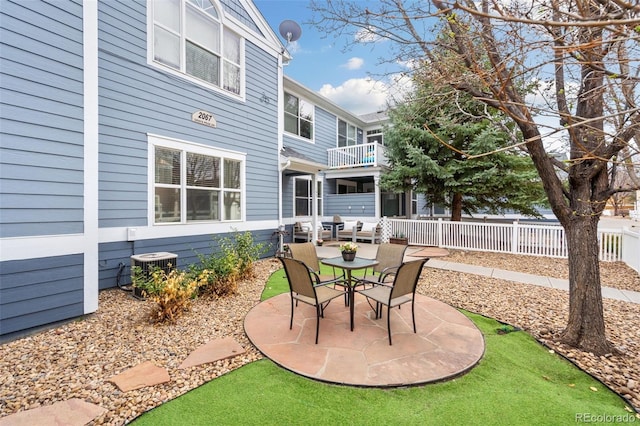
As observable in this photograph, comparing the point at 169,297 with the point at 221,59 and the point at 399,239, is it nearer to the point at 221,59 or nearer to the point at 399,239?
the point at 221,59

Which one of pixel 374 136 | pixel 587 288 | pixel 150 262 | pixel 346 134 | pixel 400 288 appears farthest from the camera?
pixel 374 136

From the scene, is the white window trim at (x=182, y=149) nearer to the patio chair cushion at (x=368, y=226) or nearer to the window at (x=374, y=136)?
the patio chair cushion at (x=368, y=226)

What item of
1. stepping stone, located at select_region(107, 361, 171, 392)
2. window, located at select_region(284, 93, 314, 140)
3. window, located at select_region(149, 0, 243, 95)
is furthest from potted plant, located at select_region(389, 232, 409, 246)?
stepping stone, located at select_region(107, 361, 171, 392)

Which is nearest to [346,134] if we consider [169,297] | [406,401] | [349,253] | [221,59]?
[221,59]

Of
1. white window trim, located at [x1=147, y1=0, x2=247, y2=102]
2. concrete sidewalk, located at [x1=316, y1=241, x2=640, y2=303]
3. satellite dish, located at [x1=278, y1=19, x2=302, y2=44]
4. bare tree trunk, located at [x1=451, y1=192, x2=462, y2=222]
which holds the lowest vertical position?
concrete sidewalk, located at [x1=316, y1=241, x2=640, y2=303]

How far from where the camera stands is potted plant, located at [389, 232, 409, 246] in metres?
10.7

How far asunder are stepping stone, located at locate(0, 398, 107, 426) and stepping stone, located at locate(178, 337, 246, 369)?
79 cm

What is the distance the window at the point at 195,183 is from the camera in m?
6.16

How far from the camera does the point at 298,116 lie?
11.7m

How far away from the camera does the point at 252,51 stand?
824cm

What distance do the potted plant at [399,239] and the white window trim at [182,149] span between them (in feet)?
18.8

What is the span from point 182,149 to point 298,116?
6155 millimetres

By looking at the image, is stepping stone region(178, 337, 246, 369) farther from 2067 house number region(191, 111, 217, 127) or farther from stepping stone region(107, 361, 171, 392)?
2067 house number region(191, 111, 217, 127)

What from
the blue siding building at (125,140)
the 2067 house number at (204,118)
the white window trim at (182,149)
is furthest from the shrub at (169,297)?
the 2067 house number at (204,118)
